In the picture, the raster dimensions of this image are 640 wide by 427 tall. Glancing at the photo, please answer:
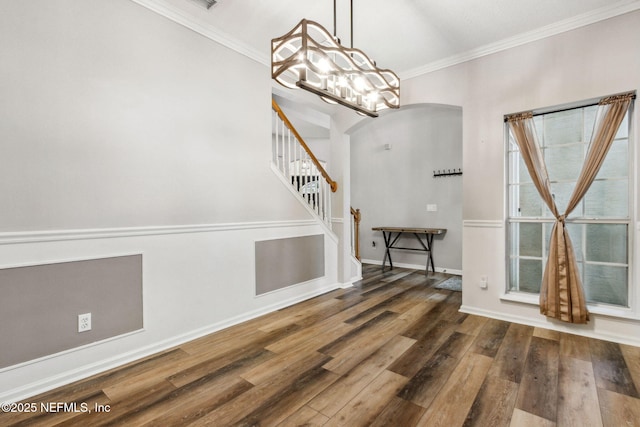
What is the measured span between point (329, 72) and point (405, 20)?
1405mm

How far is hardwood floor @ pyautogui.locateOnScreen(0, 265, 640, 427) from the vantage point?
5.39 ft

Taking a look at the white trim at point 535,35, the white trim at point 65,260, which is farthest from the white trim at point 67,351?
the white trim at point 535,35

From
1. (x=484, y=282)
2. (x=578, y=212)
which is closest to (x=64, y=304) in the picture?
(x=484, y=282)

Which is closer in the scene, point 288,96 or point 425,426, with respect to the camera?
point 425,426

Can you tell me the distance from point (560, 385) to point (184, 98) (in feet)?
11.7

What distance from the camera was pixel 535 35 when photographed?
290cm

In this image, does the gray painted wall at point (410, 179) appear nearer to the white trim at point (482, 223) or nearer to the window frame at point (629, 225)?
the white trim at point (482, 223)

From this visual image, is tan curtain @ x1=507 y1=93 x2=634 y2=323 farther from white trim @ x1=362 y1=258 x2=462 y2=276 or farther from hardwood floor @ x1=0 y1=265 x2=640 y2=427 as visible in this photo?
white trim @ x1=362 y1=258 x2=462 y2=276

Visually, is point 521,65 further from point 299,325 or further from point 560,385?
point 299,325

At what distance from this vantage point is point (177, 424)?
62.2 inches

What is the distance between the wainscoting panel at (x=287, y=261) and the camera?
3.32m

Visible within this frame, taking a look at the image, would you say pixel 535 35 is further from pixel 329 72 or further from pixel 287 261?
pixel 287 261

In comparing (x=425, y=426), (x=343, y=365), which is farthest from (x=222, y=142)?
(x=425, y=426)

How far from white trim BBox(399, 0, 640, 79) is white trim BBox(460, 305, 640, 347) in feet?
9.09
